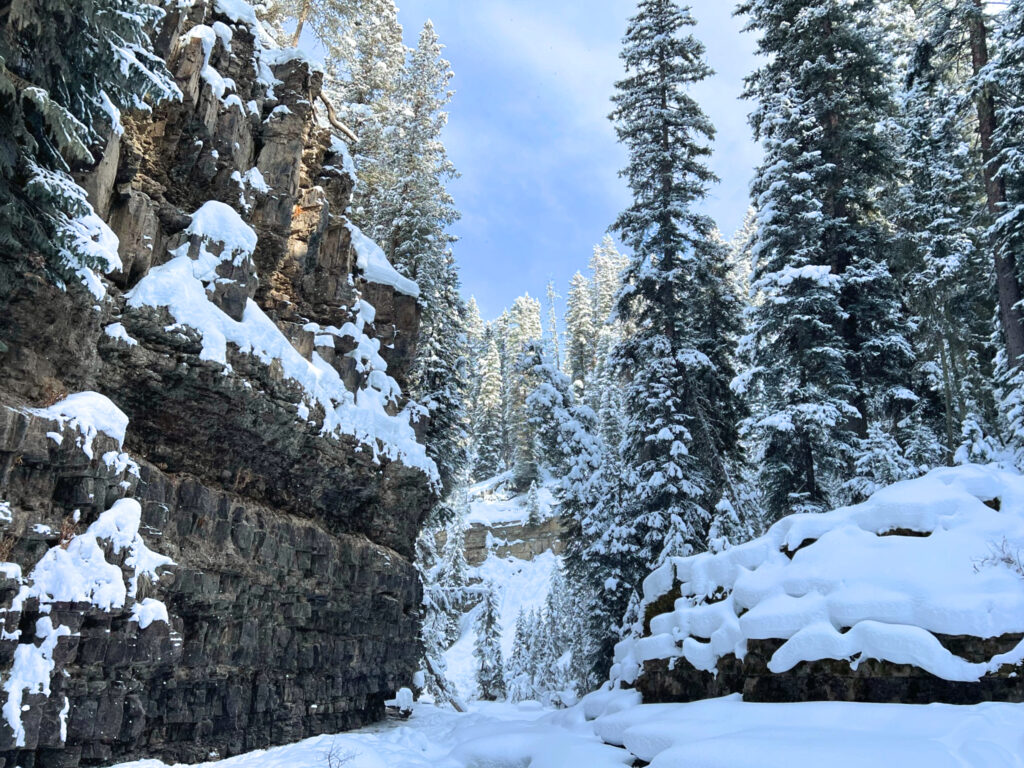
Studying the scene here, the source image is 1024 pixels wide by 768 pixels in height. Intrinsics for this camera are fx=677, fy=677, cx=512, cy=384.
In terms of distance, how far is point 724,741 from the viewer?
23.4 ft

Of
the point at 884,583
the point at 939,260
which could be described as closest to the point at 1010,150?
the point at 939,260

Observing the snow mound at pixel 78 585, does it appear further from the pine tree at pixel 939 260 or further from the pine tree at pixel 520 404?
the pine tree at pixel 520 404

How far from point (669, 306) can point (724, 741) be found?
53.5 ft

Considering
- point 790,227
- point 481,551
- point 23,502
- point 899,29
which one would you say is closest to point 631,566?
point 790,227

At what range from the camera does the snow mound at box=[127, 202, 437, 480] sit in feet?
45.3

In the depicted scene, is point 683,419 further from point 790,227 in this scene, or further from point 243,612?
point 243,612

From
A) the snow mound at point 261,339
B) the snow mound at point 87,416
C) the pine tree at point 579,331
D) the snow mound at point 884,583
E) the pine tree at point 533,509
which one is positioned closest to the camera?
the snow mound at point 884,583

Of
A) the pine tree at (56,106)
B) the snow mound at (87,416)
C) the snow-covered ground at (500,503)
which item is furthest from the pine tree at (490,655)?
the pine tree at (56,106)

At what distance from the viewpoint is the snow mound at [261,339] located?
1381 centimetres

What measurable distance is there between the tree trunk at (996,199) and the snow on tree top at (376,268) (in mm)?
17366

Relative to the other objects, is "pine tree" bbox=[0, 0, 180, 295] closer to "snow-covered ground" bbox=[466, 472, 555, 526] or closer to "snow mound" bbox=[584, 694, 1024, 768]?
"snow mound" bbox=[584, 694, 1024, 768]

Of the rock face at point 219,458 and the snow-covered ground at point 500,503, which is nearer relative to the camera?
the rock face at point 219,458

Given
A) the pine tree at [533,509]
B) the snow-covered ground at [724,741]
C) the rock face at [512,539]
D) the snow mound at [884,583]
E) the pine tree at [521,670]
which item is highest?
the pine tree at [533,509]

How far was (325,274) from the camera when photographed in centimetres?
2069
